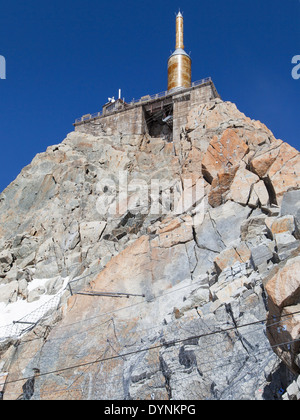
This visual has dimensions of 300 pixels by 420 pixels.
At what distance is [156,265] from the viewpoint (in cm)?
2456

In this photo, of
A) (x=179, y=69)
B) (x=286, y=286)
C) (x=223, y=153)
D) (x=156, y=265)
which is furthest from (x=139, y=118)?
(x=286, y=286)

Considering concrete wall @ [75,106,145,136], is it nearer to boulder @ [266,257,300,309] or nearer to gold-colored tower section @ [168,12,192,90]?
gold-colored tower section @ [168,12,192,90]

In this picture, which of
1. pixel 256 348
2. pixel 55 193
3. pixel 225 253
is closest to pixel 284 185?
pixel 225 253

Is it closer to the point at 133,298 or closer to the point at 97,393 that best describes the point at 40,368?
the point at 97,393

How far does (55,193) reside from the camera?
3941 centimetres

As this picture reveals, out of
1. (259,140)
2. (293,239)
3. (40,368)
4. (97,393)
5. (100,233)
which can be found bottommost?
(97,393)

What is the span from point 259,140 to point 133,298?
51.8ft

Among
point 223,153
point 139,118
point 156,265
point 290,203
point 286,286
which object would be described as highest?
point 139,118

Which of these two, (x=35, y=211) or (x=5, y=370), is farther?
(x=35, y=211)

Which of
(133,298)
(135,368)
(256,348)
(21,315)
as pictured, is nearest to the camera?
(256,348)

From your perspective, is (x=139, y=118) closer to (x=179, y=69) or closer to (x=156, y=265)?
(x=179, y=69)

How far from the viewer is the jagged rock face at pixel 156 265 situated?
14.9m

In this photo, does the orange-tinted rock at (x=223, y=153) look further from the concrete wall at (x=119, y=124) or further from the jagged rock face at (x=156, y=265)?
the concrete wall at (x=119, y=124)

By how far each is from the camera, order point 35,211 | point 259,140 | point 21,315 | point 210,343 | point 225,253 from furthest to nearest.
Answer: point 35,211, point 259,140, point 21,315, point 225,253, point 210,343
